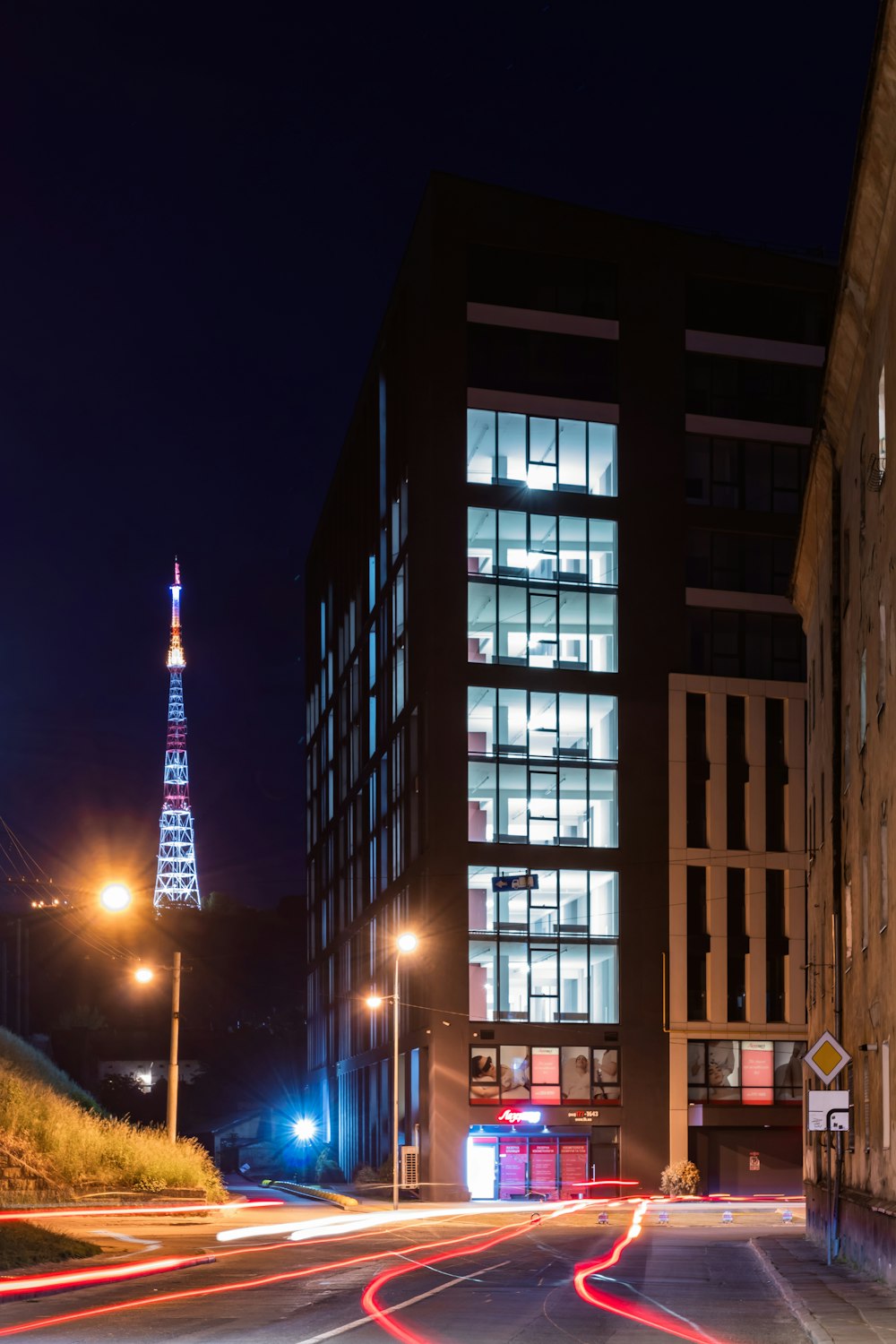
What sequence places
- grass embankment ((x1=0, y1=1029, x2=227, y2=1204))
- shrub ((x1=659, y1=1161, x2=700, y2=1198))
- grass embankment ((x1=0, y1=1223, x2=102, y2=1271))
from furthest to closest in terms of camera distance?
1. shrub ((x1=659, y1=1161, x2=700, y2=1198))
2. grass embankment ((x1=0, y1=1029, x2=227, y2=1204))
3. grass embankment ((x1=0, y1=1223, x2=102, y2=1271))

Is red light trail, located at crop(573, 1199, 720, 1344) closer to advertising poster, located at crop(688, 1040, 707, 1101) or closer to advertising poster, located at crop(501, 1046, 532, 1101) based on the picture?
advertising poster, located at crop(501, 1046, 532, 1101)

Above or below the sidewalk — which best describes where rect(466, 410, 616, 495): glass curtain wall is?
above

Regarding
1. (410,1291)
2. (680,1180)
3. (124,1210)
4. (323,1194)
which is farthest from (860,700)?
(680,1180)

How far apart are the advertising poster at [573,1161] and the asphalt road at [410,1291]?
2855cm

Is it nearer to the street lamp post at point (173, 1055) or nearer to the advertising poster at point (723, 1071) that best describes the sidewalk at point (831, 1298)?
the street lamp post at point (173, 1055)

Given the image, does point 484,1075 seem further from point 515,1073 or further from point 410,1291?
point 410,1291

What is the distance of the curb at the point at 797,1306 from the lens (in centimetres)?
1686

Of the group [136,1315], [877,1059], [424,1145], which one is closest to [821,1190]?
[877,1059]

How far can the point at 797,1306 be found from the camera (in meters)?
20.5

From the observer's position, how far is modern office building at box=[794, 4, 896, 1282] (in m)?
24.9

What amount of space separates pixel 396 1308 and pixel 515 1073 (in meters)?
50.3

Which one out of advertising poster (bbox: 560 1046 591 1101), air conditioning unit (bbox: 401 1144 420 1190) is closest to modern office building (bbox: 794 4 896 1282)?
air conditioning unit (bbox: 401 1144 420 1190)

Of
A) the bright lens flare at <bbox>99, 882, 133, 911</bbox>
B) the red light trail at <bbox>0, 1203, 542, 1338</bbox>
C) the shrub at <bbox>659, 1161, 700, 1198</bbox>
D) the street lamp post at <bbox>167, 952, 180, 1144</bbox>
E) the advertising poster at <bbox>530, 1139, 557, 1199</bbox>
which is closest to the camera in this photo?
the red light trail at <bbox>0, 1203, 542, 1338</bbox>

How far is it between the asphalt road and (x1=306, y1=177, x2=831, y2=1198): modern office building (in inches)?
1135
